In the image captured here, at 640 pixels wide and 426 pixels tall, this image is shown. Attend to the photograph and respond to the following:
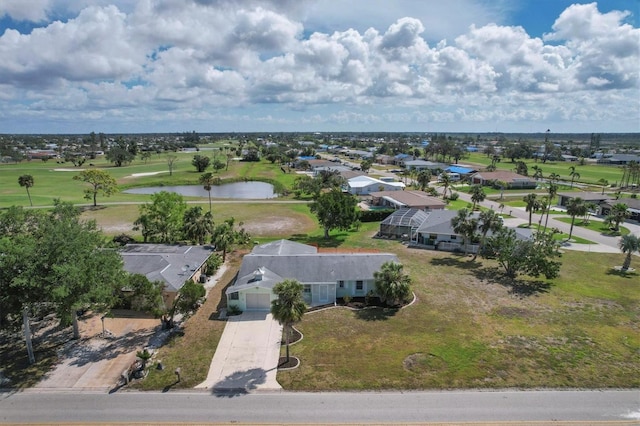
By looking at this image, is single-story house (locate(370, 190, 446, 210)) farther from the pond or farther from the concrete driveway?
the concrete driveway

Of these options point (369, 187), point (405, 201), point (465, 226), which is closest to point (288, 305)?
point (465, 226)

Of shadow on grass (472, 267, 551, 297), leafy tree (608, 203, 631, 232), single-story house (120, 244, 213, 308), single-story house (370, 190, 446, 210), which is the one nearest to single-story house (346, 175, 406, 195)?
single-story house (370, 190, 446, 210)

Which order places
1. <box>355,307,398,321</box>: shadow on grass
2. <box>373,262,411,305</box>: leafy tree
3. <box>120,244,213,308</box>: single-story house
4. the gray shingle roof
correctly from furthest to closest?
1. the gray shingle roof
2. <box>120,244,213,308</box>: single-story house
3. <box>373,262,411,305</box>: leafy tree
4. <box>355,307,398,321</box>: shadow on grass

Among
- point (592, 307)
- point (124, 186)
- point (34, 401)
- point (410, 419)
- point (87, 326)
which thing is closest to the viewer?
point (410, 419)

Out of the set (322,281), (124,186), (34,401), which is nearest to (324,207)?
(322,281)

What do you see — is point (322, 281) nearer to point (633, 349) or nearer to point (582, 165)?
point (633, 349)

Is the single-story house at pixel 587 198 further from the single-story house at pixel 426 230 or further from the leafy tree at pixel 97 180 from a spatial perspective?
the leafy tree at pixel 97 180
